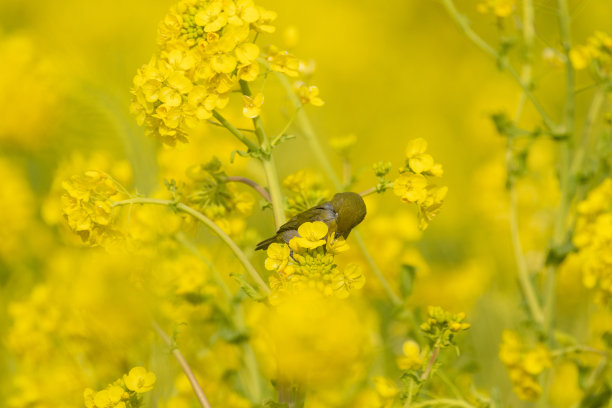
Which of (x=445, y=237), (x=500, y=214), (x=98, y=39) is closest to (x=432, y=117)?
(x=445, y=237)

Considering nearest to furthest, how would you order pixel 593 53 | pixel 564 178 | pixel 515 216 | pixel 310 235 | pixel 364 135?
pixel 310 235, pixel 593 53, pixel 564 178, pixel 515 216, pixel 364 135

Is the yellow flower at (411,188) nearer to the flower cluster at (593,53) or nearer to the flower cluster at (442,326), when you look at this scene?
the flower cluster at (442,326)

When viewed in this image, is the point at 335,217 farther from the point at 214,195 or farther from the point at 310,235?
the point at 214,195

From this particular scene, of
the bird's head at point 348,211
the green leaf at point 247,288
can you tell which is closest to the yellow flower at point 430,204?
the bird's head at point 348,211

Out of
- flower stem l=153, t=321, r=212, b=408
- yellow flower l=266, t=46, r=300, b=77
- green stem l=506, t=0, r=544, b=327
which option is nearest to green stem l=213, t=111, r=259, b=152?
yellow flower l=266, t=46, r=300, b=77

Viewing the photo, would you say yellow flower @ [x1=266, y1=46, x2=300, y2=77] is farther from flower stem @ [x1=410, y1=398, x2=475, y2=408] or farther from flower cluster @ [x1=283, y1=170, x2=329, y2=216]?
flower stem @ [x1=410, y1=398, x2=475, y2=408]

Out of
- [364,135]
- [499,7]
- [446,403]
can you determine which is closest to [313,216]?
[446,403]
